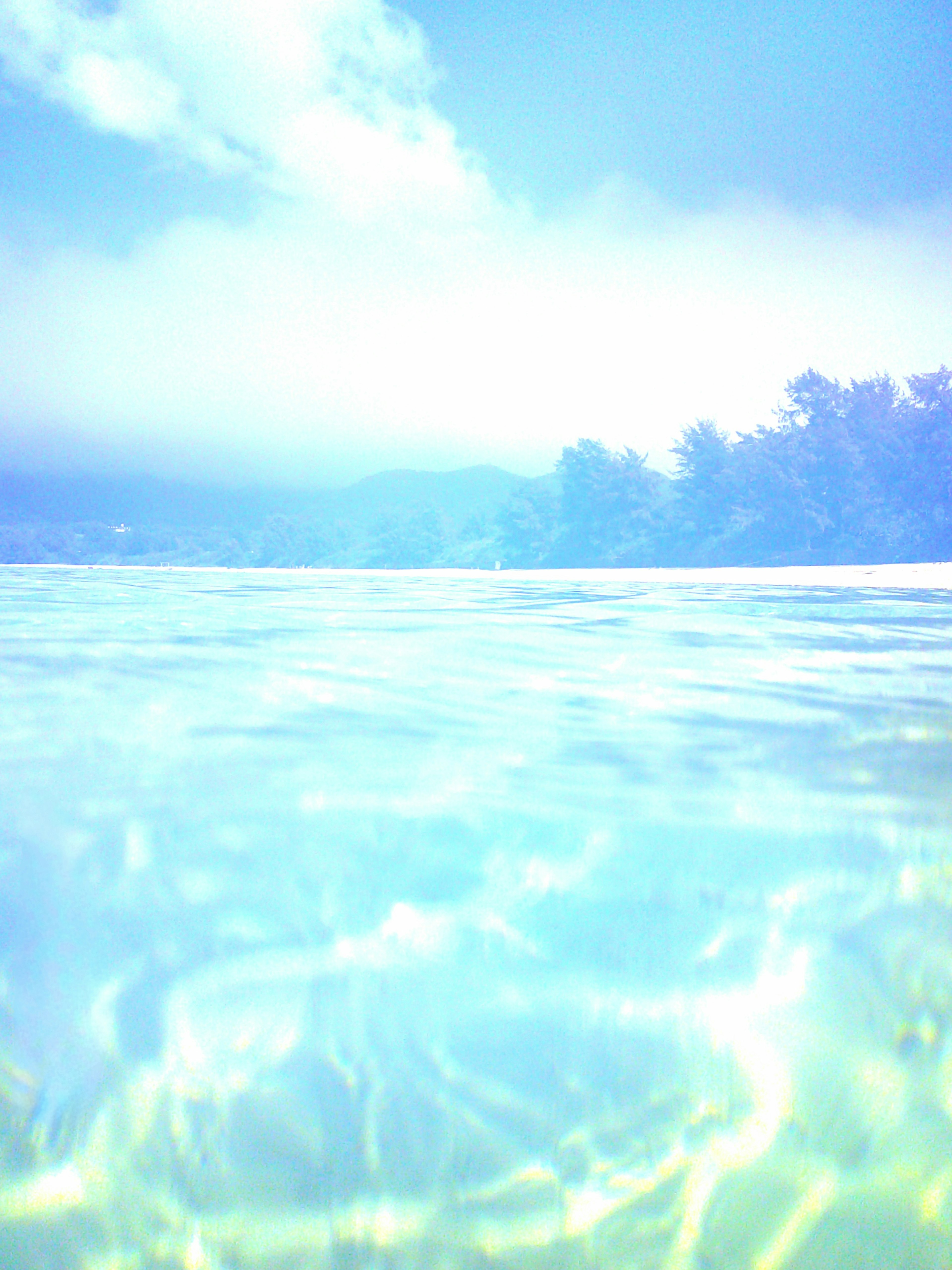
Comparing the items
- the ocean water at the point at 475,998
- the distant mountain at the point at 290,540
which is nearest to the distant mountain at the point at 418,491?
the distant mountain at the point at 290,540

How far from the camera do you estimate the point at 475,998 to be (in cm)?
128

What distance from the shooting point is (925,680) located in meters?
3.33

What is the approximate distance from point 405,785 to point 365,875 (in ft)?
1.39

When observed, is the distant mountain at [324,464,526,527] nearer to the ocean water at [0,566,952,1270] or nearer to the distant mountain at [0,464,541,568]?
the distant mountain at [0,464,541,568]

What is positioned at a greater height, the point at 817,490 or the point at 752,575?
the point at 817,490

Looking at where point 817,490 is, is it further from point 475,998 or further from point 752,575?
point 475,998

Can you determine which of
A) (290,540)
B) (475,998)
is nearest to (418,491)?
(290,540)

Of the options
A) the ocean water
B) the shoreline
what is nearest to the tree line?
the shoreline

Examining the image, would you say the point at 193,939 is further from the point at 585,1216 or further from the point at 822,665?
the point at 822,665

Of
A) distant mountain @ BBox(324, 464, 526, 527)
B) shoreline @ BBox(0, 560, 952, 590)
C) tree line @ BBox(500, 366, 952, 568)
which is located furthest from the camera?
distant mountain @ BBox(324, 464, 526, 527)

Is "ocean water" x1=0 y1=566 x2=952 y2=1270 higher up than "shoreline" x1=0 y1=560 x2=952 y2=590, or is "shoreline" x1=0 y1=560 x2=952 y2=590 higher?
"shoreline" x1=0 y1=560 x2=952 y2=590

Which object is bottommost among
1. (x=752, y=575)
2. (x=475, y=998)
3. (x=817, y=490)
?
(x=475, y=998)

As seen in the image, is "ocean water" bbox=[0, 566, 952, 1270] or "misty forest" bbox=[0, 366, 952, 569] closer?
"ocean water" bbox=[0, 566, 952, 1270]

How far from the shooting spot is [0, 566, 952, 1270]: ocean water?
101 centimetres
